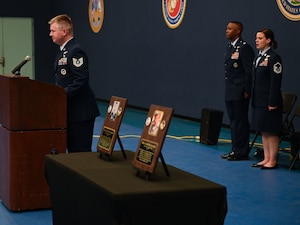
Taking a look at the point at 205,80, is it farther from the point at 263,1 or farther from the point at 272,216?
the point at 272,216

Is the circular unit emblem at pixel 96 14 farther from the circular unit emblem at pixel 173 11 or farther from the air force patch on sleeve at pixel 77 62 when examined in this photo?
the air force patch on sleeve at pixel 77 62

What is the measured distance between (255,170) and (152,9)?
686 cm

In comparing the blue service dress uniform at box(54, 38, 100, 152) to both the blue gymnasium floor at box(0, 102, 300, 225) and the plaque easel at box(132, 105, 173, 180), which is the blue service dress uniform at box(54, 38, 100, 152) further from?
the plaque easel at box(132, 105, 173, 180)

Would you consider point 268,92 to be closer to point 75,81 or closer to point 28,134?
point 75,81

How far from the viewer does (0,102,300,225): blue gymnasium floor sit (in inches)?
203

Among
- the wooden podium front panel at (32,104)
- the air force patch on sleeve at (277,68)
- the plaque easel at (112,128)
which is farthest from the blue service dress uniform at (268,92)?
the plaque easel at (112,128)

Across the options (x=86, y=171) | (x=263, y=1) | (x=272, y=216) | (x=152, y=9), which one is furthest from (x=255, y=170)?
(x=152, y=9)

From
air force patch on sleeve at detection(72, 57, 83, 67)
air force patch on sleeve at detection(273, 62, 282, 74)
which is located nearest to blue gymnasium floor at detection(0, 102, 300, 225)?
air force patch on sleeve at detection(273, 62, 282, 74)

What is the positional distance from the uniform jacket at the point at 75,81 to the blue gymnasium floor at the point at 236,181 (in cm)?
89

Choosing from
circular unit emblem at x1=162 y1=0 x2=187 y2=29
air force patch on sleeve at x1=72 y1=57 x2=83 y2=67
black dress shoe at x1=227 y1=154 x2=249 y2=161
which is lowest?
black dress shoe at x1=227 y1=154 x2=249 y2=161

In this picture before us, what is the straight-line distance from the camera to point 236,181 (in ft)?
21.9

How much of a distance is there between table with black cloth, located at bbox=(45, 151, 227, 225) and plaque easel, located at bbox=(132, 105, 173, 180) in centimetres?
6

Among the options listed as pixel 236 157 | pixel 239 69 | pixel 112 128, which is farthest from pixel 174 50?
pixel 112 128

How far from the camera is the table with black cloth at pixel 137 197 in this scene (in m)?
2.86
